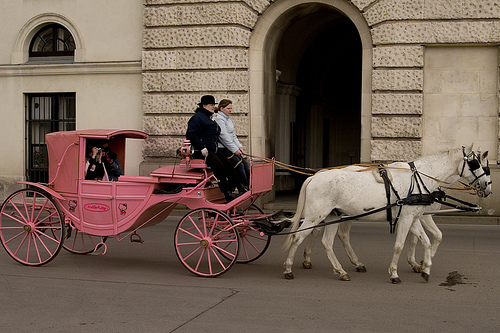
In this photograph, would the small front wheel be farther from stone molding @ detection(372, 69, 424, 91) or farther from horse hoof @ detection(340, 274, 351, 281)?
stone molding @ detection(372, 69, 424, 91)

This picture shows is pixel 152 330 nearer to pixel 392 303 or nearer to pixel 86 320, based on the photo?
pixel 86 320

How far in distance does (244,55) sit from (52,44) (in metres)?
5.71

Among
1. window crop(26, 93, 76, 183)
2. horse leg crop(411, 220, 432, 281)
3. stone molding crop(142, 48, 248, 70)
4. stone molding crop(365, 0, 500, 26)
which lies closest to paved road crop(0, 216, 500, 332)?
horse leg crop(411, 220, 432, 281)

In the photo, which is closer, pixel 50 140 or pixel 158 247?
pixel 50 140

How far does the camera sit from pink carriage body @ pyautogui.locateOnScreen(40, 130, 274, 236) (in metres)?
9.00

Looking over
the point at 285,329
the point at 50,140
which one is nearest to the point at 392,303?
the point at 285,329

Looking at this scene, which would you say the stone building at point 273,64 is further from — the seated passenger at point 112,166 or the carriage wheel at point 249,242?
the seated passenger at point 112,166

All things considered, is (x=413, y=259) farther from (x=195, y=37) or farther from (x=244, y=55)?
(x=195, y=37)

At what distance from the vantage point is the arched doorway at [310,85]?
52.7ft

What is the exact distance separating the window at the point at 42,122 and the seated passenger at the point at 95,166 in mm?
8647

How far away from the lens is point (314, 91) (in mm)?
24156

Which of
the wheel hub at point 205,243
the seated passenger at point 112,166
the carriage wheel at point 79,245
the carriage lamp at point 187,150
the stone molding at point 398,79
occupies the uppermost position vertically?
the stone molding at point 398,79

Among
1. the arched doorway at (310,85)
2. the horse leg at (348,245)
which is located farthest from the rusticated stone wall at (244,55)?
the horse leg at (348,245)

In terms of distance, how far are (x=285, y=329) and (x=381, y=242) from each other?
227 inches
